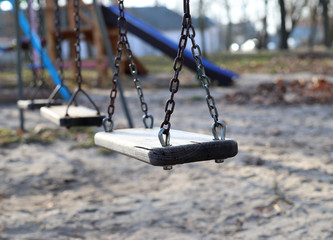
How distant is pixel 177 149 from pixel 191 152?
0.19ft

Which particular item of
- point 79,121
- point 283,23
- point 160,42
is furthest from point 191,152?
point 283,23

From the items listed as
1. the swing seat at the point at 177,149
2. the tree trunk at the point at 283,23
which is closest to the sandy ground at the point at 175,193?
the swing seat at the point at 177,149

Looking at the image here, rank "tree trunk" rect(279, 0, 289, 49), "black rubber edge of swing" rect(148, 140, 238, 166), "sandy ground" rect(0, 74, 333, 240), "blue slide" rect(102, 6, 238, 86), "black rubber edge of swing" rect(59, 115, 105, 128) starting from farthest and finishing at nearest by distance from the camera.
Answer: "tree trunk" rect(279, 0, 289, 49), "blue slide" rect(102, 6, 238, 86), "black rubber edge of swing" rect(59, 115, 105, 128), "sandy ground" rect(0, 74, 333, 240), "black rubber edge of swing" rect(148, 140, 238, 166)

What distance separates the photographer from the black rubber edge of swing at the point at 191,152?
1.50 meters

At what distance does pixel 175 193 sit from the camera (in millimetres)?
2859

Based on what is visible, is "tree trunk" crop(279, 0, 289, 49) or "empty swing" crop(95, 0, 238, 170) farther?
"tree trunk" crop(279, 0, 289, 49)

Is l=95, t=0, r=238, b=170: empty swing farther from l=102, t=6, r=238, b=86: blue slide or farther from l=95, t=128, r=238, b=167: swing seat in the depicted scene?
l=102, t=6, r=238, b=86: blue slide

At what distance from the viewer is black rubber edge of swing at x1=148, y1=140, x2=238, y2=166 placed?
1.50 meters

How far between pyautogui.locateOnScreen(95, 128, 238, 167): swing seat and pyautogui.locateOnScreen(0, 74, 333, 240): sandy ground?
68 cm

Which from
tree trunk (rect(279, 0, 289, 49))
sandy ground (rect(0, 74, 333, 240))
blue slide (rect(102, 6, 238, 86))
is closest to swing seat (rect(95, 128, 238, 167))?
sandy ground (rect(0, 74, 333, 240))

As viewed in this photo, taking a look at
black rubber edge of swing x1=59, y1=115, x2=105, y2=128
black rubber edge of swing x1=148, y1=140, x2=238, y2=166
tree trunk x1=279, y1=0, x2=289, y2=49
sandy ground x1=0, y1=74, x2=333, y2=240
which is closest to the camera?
Answer: black rubber edge of swing x1=148, y1=140, x2=238, y2=166

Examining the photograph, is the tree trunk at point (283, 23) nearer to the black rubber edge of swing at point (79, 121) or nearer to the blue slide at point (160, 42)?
the blue slide at point (160, 42)

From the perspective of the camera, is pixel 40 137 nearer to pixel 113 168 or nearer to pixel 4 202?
pixel 113 168

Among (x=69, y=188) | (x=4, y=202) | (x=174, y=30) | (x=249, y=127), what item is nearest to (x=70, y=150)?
(x=69, y=188)
